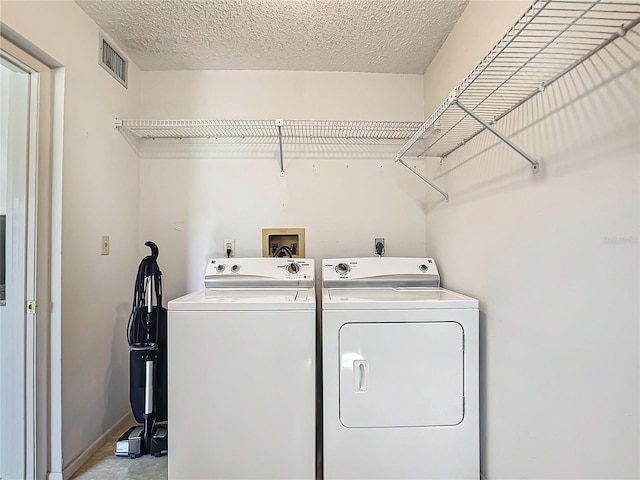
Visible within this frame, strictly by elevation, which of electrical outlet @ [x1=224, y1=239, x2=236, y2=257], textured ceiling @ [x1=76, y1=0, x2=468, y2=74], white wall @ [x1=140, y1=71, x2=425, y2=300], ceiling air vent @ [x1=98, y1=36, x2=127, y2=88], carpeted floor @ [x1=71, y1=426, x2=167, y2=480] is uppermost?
textured ceiling @ [x1=76, y1=0, x2=468, y2=74]

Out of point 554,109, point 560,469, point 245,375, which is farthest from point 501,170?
point 245,375

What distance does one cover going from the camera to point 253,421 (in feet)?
4.44

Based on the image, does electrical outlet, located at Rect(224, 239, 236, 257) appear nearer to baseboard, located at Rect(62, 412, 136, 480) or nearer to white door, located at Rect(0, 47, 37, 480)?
white door, located at Rect(0, 47, 37, 480)

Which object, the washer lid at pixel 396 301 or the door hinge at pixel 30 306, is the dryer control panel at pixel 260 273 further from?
the door hinge at pixel 30 306

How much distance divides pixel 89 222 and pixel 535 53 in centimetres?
217

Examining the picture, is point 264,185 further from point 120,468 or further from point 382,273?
point 120,468

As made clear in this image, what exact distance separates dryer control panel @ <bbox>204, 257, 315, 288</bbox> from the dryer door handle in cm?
66

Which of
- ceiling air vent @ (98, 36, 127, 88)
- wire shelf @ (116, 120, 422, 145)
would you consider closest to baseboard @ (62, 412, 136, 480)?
wire shelf @ (116, 120, 422, 145)

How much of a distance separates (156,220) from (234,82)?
117cm

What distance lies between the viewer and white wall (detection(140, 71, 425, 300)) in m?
2.21

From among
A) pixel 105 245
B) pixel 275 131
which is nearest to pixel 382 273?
pixel 275 131

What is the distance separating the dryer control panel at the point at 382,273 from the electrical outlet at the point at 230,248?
713mm

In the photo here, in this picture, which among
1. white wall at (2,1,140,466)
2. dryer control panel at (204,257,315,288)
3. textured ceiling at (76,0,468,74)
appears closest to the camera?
white wall at (2,1,140,466)

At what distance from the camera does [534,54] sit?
93 centimetres
